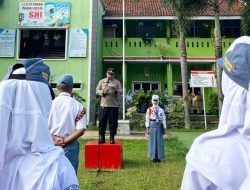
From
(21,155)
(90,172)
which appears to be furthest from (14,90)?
(90,172)

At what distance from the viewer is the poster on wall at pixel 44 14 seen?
1909 cm

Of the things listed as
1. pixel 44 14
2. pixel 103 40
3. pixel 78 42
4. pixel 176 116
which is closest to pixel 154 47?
pixel 103 40

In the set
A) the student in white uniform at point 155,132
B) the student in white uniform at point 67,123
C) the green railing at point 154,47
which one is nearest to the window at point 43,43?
the green railing at point 154,47

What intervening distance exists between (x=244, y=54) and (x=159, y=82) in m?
20.8

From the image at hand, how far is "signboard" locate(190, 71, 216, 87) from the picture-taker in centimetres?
1653

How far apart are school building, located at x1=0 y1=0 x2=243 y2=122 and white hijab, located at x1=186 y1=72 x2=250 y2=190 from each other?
51.8 ft

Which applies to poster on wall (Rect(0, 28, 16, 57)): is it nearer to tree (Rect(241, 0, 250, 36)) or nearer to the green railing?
the green railing

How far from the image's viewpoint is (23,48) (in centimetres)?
1952

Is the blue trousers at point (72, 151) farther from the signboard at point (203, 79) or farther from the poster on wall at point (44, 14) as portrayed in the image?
the poster on wall at point (44, 14)

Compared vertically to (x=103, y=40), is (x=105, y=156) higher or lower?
lower

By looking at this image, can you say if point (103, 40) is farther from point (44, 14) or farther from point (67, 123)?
point (67, 123)

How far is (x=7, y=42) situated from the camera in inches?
754

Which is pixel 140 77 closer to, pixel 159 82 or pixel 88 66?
pixel 159 82

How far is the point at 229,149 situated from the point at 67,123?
8.13 ft
